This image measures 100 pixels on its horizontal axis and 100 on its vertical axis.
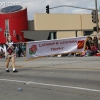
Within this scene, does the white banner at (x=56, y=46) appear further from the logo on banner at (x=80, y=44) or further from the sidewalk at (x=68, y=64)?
the sidewalk at (x=68, y=64)

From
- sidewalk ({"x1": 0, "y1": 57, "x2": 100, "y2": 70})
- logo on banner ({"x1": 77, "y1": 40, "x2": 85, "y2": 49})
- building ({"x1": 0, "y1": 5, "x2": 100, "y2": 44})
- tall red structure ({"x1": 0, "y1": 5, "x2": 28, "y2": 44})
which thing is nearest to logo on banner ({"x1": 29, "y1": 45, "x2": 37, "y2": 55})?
sidewalk ({"x1": 0, "y1": 57, "x2": 100, "y2": 70})

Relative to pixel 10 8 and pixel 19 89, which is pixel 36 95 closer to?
pixel 19 89

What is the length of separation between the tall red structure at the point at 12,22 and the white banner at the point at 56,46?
27533 millimetres

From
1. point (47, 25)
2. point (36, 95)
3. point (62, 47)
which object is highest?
point (47, 25)

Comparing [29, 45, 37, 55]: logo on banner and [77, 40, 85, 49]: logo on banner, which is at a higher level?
[77, 40, 85, 49]: logo on banner

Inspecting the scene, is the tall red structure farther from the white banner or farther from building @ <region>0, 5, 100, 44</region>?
the white banner

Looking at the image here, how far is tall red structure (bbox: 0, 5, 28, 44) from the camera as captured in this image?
44281mm

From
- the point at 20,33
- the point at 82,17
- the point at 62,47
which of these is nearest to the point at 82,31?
the point at 82,17

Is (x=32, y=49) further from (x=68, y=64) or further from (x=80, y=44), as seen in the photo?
(x=80, y=44)

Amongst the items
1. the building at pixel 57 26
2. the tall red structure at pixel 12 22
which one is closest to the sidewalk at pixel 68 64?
the tall red structure at pixel 12 22

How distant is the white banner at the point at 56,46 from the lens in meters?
16.7

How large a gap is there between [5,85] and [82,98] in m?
3.67

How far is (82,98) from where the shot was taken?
25.0ft

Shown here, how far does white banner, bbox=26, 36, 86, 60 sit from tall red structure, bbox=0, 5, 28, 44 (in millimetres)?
27533
